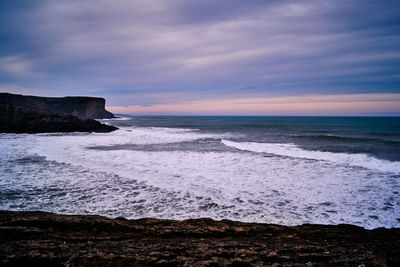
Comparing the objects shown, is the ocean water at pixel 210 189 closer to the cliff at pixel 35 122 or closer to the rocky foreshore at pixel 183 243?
the rocky foreshore at pixel 183 243

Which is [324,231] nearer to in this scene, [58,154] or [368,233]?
[368,233]

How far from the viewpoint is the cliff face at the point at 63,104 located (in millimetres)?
63356

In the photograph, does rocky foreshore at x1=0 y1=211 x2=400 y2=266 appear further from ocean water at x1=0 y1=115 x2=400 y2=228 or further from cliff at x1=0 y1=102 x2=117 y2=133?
cliff at x1=0 y1=102 x2=117 y2=133

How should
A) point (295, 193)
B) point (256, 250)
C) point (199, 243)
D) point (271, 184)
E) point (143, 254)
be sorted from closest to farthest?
1. point (143, 254)
2. point (256, 250)
3. point (199, 243)
4. point (295, 193)
5. point (271, 184)

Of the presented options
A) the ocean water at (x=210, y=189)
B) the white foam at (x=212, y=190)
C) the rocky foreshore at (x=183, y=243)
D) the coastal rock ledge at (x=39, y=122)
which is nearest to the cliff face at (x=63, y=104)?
the coastal rock ledge at (x=39, y=122)

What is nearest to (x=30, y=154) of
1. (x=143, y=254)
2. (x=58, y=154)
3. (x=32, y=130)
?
(x=58, y=154)

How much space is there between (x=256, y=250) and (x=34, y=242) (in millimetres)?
3711

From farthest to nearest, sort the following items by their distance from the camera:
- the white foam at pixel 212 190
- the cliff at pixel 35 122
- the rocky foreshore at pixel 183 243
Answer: the cliff at pixel 35 122 < the white foam at pixel 212 190 < the rocky foreshore at pixel 183 243

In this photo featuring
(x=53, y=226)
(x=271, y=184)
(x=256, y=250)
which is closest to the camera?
(x=256, y=250)

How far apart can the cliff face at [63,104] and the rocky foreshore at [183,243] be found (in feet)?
235

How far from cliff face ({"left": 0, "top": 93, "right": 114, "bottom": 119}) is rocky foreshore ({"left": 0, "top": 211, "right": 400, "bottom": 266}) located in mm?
71528

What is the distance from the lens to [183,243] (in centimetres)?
392

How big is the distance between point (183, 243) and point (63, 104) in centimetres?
8867

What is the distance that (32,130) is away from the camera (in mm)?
31219
